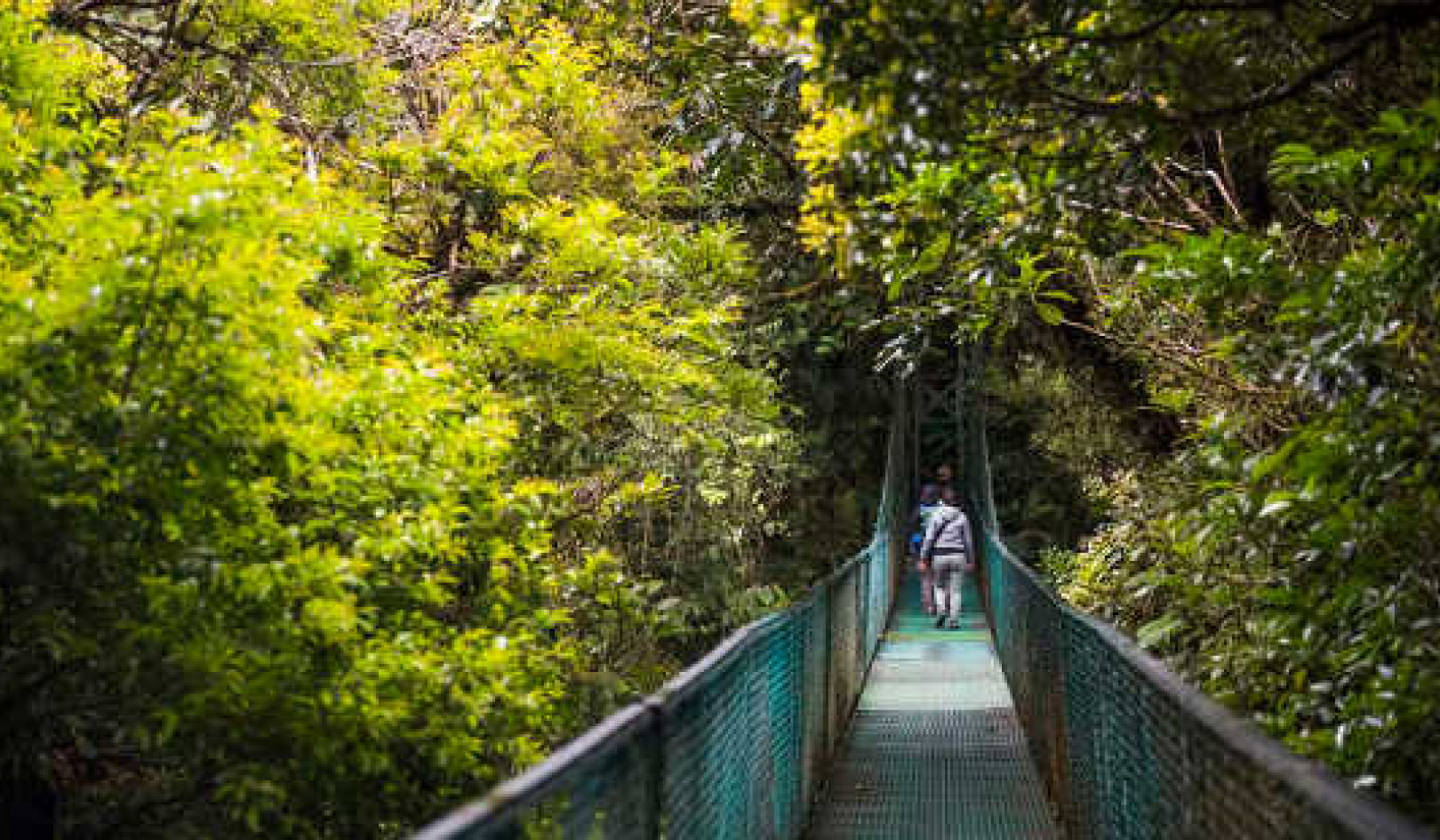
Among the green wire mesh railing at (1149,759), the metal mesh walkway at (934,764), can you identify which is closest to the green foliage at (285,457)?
the metal mesh walkway at (934,764)

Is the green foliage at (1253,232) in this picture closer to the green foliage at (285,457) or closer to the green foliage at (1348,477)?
the green foliage at (1348,477)

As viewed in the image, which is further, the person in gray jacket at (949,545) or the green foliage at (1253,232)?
the person in gray jacket at (949,545)

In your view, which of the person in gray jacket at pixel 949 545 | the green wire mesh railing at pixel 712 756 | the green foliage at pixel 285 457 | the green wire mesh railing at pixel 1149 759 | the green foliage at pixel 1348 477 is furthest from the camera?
the person in gray jacket at pixel 949 545

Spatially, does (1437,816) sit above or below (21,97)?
below

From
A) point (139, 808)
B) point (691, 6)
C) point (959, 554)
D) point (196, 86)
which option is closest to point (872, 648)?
point (959, 554)

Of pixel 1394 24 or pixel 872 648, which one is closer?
pixel 1394 24

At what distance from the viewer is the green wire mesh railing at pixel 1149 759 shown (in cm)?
168

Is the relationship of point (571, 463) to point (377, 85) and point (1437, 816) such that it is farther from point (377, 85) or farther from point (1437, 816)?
point (1437, 816)

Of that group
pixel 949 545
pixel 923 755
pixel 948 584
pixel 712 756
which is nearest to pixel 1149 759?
pixel 712 756

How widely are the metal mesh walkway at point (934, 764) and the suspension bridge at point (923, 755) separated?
0.02 meters

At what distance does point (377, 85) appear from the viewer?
23.7ft

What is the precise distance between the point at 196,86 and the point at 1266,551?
572 centimetres

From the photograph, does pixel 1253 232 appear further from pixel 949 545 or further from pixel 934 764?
pixel 949 545

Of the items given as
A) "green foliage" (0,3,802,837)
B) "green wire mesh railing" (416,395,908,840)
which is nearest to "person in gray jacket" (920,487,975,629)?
"green wire mesh railing" (416,395,908,840)
